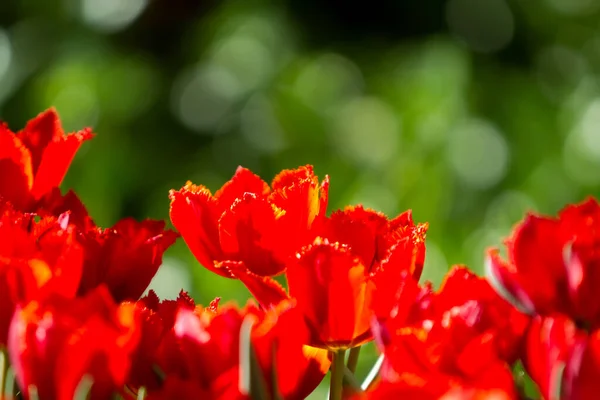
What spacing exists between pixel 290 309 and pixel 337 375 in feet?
0.12

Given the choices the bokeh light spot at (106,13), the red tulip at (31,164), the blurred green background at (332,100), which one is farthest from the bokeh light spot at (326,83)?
the red tulip at (31,164)

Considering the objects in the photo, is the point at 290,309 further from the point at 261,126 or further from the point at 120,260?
the point at 261,126

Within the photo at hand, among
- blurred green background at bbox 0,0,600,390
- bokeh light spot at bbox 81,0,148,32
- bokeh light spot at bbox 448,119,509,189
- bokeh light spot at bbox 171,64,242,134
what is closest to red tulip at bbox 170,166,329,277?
blurred green background at bbox 0,0,600,390

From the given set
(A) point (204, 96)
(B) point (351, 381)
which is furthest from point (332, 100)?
(B) point (351, 381)

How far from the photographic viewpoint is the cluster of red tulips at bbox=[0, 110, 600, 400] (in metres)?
0.30

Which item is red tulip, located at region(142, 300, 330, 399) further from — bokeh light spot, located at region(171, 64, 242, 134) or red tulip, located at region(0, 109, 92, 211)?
bokeh light spot, located at region(171, 64, 242, 134)

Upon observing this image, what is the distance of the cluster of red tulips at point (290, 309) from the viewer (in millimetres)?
298

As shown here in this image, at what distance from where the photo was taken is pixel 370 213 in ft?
1.30

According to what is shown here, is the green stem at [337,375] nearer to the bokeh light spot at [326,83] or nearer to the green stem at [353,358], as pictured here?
the green stem at [353,358]

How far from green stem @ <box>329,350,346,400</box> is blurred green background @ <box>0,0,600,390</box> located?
133 centimetres

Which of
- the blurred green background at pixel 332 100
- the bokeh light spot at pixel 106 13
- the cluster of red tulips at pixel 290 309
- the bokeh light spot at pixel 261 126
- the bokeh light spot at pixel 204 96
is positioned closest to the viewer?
the cluster of red tulips at pixel 290 309

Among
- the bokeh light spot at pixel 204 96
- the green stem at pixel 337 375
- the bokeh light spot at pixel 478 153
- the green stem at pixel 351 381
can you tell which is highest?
the green stem at pixel 351 381

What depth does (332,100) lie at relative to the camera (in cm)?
229

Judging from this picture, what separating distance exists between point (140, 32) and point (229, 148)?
551 mm
